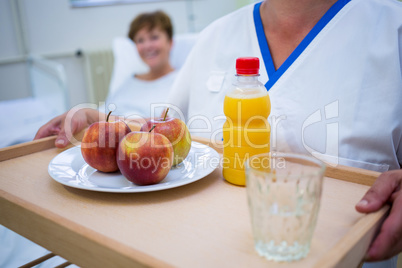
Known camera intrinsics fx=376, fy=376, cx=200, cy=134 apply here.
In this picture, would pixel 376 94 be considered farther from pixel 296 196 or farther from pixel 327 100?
pixel 296 196

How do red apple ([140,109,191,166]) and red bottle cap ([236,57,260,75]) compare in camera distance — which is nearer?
red bottle cap ([236,57,260,75])

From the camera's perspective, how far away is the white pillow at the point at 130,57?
9.05 ft

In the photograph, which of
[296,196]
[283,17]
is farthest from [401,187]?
[283,17]

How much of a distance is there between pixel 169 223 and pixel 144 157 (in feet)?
0.43

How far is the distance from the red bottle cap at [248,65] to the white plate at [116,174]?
195 mm

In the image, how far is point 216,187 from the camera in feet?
2.22

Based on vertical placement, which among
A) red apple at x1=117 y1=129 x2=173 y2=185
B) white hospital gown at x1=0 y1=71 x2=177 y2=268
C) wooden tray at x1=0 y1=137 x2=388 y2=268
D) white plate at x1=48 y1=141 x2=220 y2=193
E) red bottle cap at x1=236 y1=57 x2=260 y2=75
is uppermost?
red bottle cap at x1=236 y1=57 x2=260 y2=75

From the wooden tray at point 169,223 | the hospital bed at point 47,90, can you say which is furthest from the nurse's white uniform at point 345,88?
the hospital bed at point 47,90

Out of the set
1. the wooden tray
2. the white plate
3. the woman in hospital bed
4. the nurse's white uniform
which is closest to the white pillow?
the woman in hospital bed

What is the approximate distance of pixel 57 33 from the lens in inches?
110

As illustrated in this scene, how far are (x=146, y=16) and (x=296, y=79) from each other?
183 centimetres

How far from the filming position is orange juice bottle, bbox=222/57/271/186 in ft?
2.12

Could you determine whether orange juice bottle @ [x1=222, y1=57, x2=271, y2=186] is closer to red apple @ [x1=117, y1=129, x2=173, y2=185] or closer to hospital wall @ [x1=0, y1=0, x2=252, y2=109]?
red apple @ [x1=117, y1=129, x2=173, y2=185]

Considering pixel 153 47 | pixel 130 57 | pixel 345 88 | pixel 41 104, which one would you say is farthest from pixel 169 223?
pixel 130 57
